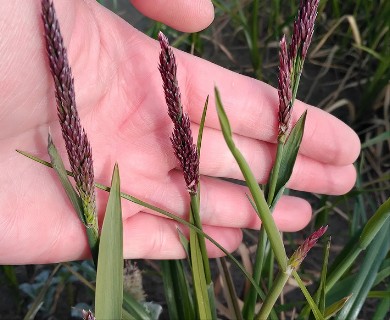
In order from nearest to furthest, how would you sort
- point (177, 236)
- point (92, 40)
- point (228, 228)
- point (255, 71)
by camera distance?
point (92, 40)
point (177, 236)
point (228, 228)
point (255, 71)

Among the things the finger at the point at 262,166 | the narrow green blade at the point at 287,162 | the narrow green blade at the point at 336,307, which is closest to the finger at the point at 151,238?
the finger at the point at 262,166

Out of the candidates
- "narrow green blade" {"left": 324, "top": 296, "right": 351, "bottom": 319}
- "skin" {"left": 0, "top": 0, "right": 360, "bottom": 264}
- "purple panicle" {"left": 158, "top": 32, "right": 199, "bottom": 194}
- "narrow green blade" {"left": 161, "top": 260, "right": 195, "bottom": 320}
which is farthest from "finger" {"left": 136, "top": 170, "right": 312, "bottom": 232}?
"narrow green blade" {"left": 324, "top": 296, "right": 351, "bottom": 319}

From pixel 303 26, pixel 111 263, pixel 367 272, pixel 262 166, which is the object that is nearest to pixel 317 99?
pixel 262 166

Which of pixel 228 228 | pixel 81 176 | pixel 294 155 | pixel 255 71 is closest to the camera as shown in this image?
pixel 81 176

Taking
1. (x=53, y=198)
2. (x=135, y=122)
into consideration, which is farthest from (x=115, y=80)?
(x=53, y=198)

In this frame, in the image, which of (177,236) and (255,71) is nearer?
(177,236)

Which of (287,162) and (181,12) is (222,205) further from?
(181,12)

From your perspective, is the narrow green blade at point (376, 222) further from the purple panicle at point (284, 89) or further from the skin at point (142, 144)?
the skin at point (142, 144)

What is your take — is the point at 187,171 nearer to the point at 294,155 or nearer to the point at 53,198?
the point at 294,155
